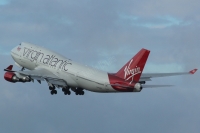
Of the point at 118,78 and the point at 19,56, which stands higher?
the point at 19,56

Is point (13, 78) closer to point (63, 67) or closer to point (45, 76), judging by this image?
point (45, 76)

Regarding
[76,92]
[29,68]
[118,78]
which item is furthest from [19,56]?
[118,78]

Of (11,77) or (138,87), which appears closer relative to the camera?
(138,87)

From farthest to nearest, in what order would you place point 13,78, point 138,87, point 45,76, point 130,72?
1. point 13,78
2. point 45,76
3. point 130,72
4. point 138,87

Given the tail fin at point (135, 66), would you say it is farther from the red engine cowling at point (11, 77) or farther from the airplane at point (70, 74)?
the red engine cowling at point (11, 77)

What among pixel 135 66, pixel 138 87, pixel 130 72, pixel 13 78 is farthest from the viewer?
pixel 13 78

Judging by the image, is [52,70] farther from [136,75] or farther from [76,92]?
[136,75]

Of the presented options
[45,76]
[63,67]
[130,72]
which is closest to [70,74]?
[63,67]

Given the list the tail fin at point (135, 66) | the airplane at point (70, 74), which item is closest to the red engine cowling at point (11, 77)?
the airplane at point (70, 74)
